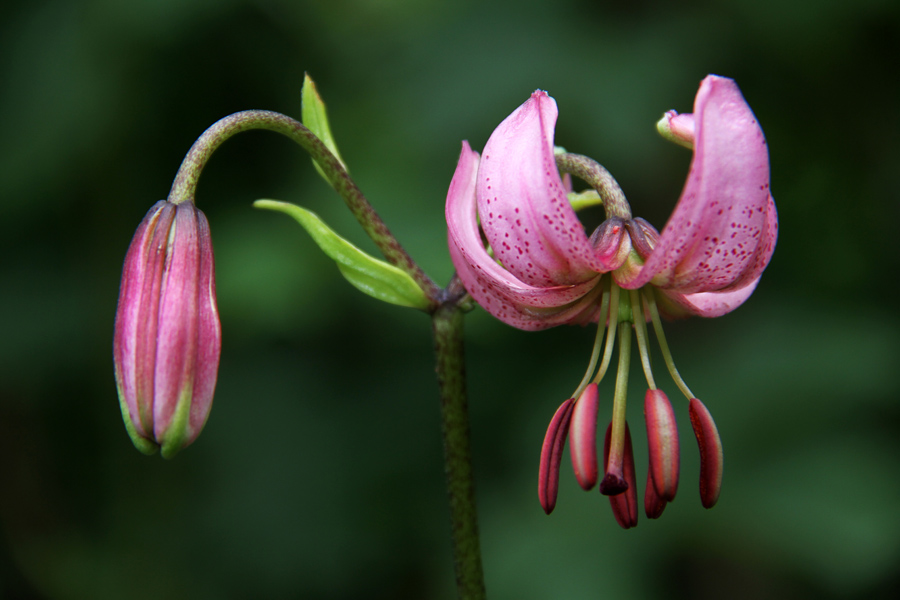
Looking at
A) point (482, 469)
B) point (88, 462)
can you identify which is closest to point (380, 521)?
point (482, 469)

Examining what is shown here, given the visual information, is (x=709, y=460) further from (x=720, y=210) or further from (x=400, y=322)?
(x=400, y=322)

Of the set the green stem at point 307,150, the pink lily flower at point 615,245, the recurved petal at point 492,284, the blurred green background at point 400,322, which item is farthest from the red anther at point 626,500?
the blurred green background at point 400,322

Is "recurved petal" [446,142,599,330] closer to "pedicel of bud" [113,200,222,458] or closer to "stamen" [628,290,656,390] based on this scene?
"stamen" [628,290,656,390]

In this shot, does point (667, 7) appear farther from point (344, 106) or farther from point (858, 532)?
point (858, 532)

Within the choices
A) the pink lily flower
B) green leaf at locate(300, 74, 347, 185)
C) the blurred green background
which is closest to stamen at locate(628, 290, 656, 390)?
the pink lily flower

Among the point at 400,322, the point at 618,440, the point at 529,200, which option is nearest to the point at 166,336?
the point at 529,200

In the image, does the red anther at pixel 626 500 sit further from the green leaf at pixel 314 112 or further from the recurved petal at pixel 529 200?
the green leaf at pixel 314 112
